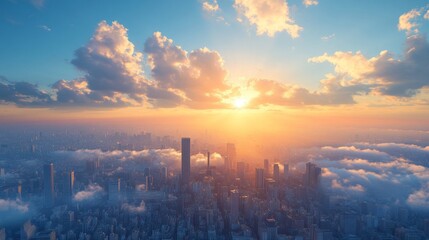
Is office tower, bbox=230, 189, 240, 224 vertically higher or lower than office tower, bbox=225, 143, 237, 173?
lower

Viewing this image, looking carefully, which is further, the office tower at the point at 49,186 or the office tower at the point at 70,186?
the office tower at the point at 70,186

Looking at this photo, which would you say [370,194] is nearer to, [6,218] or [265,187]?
[265,187]

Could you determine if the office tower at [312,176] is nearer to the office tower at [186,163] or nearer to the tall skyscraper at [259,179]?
the tall skyscraper at [259,179]

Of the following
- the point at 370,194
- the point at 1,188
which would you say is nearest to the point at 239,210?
the point at 370,194

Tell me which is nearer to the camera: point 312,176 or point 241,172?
point 312,176

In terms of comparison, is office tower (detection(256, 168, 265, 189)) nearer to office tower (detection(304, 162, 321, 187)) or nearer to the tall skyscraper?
the tall skyscraper

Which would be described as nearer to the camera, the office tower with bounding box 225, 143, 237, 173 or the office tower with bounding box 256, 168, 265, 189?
the office tower with bounding box 256, 168, 265, 189

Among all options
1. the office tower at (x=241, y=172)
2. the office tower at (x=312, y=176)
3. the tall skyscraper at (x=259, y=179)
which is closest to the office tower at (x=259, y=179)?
the tall skyscraper at (x=259, y=179)

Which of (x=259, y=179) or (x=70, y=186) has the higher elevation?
(x=259, y=179)

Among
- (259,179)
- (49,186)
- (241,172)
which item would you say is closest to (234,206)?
(259,179)

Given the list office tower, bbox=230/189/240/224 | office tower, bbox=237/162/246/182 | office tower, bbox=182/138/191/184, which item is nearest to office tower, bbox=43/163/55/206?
office tower, bbox=182/138/191/184

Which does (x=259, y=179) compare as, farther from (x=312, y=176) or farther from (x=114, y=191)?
(x=114, y=191)
